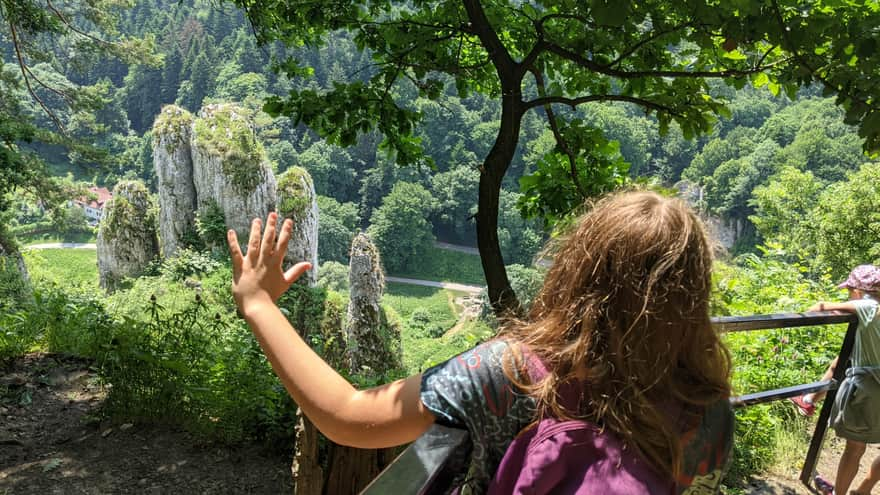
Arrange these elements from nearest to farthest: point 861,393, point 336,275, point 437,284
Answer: point 861,393, point 336,275, point 437,284

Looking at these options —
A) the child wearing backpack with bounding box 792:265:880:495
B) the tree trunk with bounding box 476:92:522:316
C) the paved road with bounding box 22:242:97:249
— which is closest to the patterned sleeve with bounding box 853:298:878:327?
Result: the child wearing backpack with bounding box 792:265:880:495

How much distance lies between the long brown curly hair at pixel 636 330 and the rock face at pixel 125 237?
21.4 meters

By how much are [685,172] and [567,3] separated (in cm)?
6266

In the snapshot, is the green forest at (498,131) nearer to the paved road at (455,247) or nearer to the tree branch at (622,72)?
the tree branch at (622,72)

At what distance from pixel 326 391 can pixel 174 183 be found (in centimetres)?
2211

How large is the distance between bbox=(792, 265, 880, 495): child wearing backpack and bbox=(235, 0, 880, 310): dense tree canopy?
956 mm

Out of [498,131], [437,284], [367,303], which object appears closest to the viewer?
[498,131]

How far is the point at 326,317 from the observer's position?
16.4 metres

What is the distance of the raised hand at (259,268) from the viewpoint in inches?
40.2

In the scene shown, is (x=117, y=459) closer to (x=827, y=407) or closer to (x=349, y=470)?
(x=349, y=470)

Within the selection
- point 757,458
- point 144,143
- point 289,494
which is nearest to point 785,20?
point 757,458

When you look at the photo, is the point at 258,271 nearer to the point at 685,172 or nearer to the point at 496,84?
the point at 496,84

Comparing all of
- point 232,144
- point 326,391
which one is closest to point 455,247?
point 232,144

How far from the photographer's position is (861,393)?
253cm
